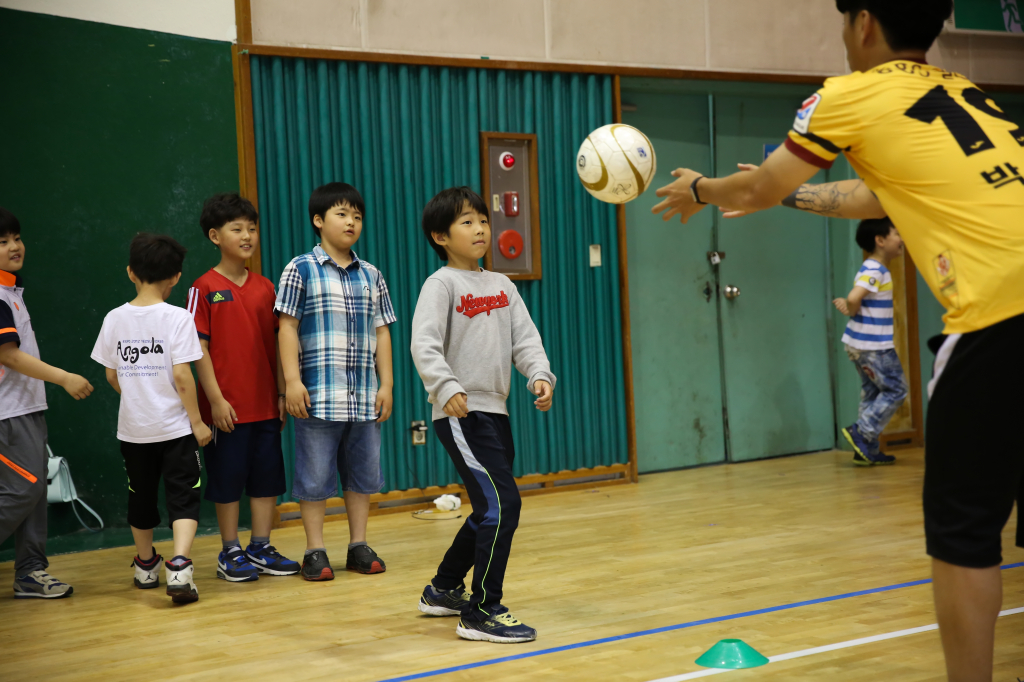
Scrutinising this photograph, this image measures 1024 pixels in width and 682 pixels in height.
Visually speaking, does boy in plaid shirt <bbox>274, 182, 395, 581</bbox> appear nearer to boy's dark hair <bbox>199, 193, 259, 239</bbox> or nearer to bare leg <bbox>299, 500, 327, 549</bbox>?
bare leg <bbox>299, 500, 327, 549</bbox>

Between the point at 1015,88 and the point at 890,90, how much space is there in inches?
262

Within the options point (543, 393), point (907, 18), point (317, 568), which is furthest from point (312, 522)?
point (907, 18)

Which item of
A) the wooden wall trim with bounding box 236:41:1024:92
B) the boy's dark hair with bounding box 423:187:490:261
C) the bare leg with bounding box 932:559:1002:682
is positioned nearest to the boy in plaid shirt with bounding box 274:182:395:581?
the boy's dark hair with bounding box 423:187:490:261

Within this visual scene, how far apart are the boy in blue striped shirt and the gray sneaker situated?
4.86 m

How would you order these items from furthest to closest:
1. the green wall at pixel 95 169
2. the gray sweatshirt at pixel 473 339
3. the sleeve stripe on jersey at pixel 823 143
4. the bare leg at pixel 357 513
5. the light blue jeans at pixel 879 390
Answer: the light blue jeans at pixel 879 390 → the green wall at pixel 95 169 → the bare leg at pixel 357 513 → the gray sweatshirt at pixel 473 339 → the sleeve stripe on jersey at pixel 823 143

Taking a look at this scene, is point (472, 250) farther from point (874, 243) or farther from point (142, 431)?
point (874, 243)

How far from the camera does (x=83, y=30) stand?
4.82 meters

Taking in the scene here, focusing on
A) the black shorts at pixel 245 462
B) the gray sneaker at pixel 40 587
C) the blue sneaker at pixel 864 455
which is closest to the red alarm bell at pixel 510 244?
the black shorts at pixel 245 462

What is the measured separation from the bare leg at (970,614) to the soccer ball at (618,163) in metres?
2.15

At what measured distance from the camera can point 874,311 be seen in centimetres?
636

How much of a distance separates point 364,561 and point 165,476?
0.87 meters

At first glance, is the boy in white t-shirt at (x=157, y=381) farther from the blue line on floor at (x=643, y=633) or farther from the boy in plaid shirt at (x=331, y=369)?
the blue line on floor at (x=643, y=633)

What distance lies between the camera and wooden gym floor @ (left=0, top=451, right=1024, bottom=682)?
265 cm

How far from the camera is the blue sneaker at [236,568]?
3.91 m
